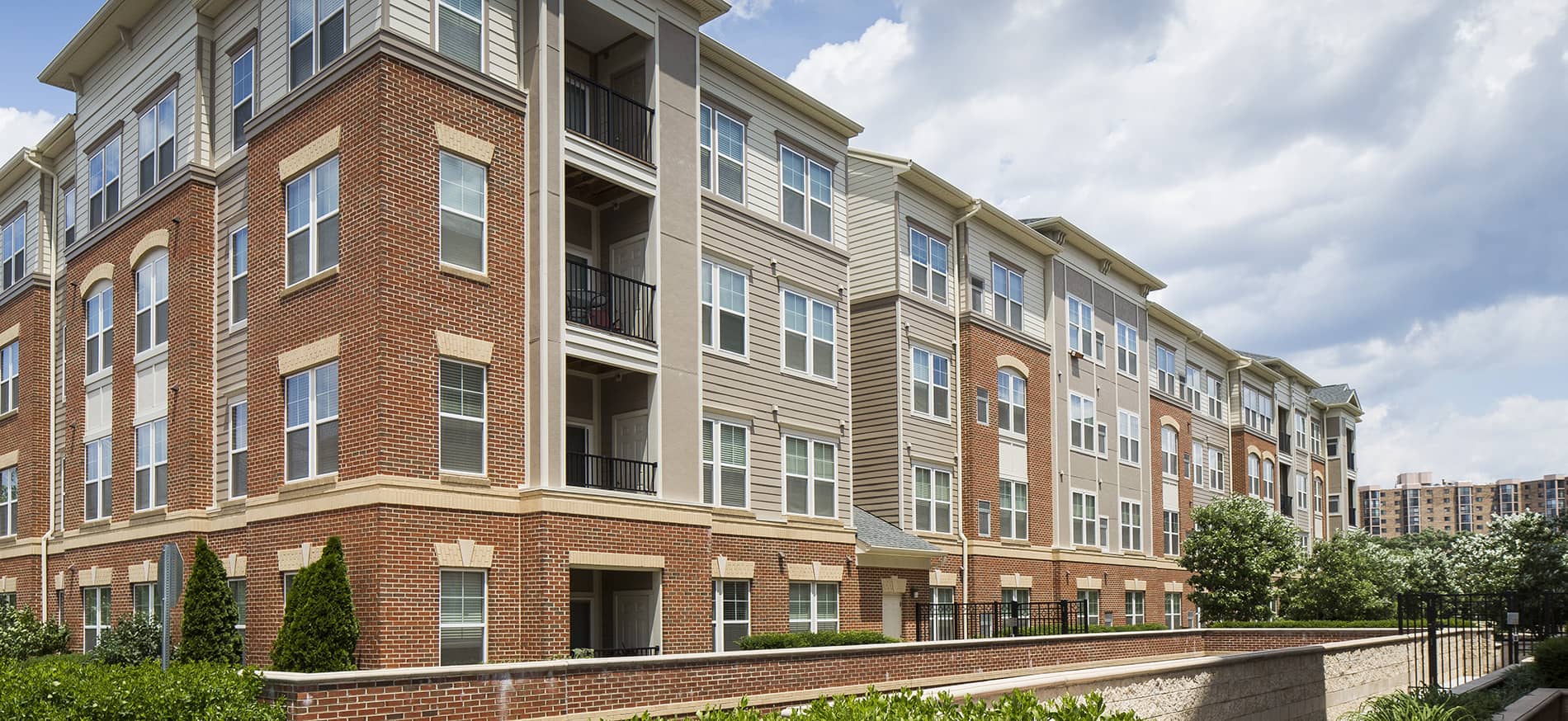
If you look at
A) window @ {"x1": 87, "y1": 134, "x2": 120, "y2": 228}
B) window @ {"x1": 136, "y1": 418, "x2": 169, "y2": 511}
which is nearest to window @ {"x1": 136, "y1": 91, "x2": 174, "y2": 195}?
window @ {"x1": 87, "y1": 134, "x2": 120, "y2": 228}

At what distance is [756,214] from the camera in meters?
27.7

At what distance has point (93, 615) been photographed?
91.1ft

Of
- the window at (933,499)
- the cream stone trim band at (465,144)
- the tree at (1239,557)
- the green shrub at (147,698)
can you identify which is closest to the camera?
the green shrub at (147,698)

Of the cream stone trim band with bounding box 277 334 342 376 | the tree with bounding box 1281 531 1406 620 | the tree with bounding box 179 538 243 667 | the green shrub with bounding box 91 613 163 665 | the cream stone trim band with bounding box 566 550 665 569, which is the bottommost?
the tree with bounding box 1281 531 1406 620

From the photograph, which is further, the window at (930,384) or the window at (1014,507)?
the window at (1014,507)

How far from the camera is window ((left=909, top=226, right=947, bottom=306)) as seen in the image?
1345 inches

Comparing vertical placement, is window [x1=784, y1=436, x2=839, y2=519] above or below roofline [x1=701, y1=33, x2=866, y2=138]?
below

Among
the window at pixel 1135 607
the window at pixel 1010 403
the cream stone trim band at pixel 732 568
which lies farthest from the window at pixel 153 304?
the window at pixel 1135 607

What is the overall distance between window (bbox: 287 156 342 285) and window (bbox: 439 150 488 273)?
1.89m

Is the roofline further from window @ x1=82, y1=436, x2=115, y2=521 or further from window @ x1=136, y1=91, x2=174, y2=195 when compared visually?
window @ x1=82, y1=436, x2=115, y2=521

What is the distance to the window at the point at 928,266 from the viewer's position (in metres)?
34.2

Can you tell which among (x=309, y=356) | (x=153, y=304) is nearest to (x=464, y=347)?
(x=309, y=356)

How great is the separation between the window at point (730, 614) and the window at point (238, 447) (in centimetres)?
927

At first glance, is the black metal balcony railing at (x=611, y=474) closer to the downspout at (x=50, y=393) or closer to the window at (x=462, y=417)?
the window at (x=462, y=417)
